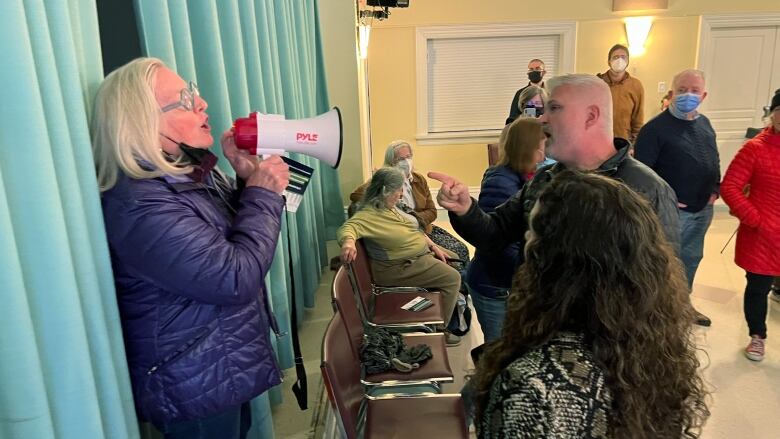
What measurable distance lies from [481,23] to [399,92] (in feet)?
3.94

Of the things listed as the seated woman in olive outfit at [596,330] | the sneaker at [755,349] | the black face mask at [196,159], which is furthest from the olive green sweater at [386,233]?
the seated woman in olive outfit at [596,330]

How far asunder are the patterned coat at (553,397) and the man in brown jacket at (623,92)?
5.32 meters

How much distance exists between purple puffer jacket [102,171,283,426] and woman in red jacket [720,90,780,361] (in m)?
2.68

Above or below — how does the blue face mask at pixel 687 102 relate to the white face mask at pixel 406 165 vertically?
above

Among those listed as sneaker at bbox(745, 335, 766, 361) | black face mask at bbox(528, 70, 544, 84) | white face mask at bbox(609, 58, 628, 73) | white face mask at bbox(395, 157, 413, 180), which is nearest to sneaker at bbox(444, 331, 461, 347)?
white face mask at bbox(395, 157, 413, 180)

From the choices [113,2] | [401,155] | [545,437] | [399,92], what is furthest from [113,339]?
[399,92]

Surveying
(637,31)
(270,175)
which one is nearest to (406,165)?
(270,175)

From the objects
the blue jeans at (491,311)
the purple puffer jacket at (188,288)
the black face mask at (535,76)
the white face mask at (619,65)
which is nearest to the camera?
the purple puffer jacket at (188,288)

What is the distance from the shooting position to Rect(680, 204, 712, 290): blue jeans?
321cm

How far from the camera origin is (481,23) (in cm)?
616

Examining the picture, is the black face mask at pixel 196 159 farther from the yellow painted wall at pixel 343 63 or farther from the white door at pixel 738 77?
the white door at pixel 738 77

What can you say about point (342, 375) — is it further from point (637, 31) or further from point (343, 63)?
point (637, 31)

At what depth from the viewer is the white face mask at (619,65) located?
5.71 meters

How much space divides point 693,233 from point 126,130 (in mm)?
3197
